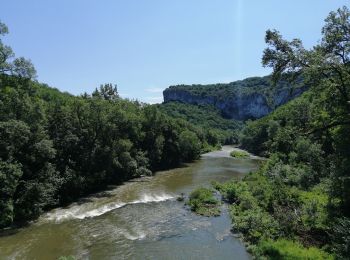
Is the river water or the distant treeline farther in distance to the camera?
the distant treeline

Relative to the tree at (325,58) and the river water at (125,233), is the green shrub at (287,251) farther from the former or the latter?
the tree at (325,58)

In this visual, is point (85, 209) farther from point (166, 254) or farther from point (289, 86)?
point (289, 86)

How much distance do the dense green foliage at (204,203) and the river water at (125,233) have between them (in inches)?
34.1

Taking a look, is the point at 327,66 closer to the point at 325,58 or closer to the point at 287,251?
the point at 325,58

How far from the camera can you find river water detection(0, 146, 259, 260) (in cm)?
2486

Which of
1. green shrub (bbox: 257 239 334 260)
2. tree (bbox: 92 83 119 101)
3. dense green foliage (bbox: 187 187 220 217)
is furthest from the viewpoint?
tree (bbox: 92 83 119 101)

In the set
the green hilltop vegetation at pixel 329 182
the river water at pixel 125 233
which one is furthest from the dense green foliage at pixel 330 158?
the river water at pixel 125 233

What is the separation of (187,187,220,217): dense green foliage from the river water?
867 mm

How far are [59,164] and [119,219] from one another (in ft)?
44.1

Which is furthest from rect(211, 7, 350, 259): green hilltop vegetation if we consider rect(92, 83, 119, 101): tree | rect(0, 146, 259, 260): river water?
rect(92, 83, 119, 101): tree

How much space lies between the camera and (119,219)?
3394cm

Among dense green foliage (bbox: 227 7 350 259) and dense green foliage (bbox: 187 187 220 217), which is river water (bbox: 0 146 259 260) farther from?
dense green foliage (bbox: 227 7 350 259)

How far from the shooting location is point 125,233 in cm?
2952

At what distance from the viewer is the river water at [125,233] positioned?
81.6ft
